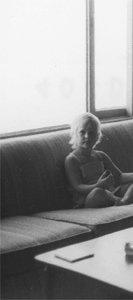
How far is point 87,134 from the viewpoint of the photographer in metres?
3.73

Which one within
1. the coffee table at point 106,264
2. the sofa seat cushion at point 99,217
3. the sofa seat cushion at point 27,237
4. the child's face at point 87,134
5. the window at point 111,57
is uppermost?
the window at point 111,57

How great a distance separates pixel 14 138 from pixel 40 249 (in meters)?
0.98

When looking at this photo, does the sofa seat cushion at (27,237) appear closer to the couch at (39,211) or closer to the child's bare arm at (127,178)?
the couch at (39,211)

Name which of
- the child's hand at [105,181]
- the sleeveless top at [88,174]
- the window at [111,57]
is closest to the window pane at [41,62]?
the window at [111,57]

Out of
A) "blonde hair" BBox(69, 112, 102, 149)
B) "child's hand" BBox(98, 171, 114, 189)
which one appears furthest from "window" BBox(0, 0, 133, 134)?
"child's hand" BBox(98, 171, 114, 189)

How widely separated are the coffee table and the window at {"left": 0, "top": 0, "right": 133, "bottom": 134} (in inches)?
61.6

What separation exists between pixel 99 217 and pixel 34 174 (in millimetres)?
525

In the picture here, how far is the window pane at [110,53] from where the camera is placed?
4.60 metres

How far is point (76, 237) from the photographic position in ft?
10.2

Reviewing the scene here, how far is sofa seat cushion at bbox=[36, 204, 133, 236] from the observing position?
325 cm

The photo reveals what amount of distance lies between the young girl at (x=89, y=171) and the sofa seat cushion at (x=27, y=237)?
40cm

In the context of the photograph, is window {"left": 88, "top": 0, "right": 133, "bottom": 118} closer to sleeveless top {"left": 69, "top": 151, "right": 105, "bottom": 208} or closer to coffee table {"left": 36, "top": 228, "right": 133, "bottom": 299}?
sleeveless top {"left": 69, "top": 151, "right": 105, "bottom": 208}

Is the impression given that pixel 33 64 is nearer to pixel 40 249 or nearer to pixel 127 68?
pixel 127 68

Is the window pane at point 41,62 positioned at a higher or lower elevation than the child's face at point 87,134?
higher
